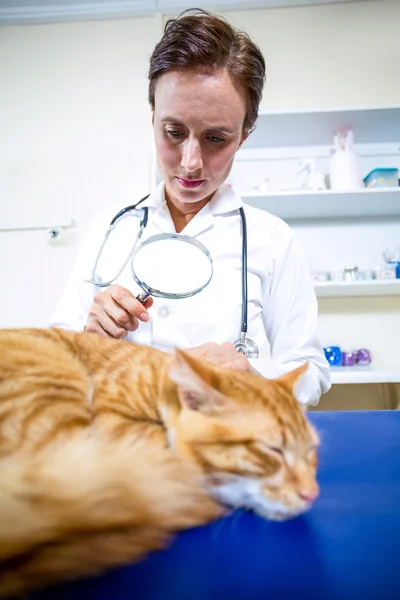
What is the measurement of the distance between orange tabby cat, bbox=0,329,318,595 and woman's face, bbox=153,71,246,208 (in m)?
0.50

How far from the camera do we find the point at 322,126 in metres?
1.73

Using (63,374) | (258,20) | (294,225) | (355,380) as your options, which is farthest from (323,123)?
(63,374)

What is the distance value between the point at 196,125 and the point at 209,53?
15 centimetres

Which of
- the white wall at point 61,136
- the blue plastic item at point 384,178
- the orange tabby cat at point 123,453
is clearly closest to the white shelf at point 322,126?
the blue plastic item at point 384,178

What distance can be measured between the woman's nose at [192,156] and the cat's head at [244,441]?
1.76ft

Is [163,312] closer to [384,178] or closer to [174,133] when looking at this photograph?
[174,133]

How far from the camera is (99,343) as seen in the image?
0.58 metres

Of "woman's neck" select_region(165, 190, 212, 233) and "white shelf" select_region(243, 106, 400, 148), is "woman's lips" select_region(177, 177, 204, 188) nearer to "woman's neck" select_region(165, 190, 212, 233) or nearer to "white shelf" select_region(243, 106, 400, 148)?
"woman's neck" select_region(165, 190, 212, 233)

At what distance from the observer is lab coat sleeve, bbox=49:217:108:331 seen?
0.98 m

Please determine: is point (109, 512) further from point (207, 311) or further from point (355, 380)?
point (355, 380)

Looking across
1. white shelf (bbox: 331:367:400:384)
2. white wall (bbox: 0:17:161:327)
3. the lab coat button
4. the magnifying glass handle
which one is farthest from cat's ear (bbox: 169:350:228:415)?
white wall (bbox: 0:17:161:327)

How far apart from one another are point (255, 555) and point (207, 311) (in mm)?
605

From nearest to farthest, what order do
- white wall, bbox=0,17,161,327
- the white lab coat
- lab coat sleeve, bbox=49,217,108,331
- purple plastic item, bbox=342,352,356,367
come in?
the white lab coat
lab coat sleeve, bbox=49,217,108,331
purple plastic item, bbox=342,352,356,367
white wall, bbox=0,17,161,327

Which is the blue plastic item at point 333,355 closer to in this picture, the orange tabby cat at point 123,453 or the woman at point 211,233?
the woman at point 211,233
